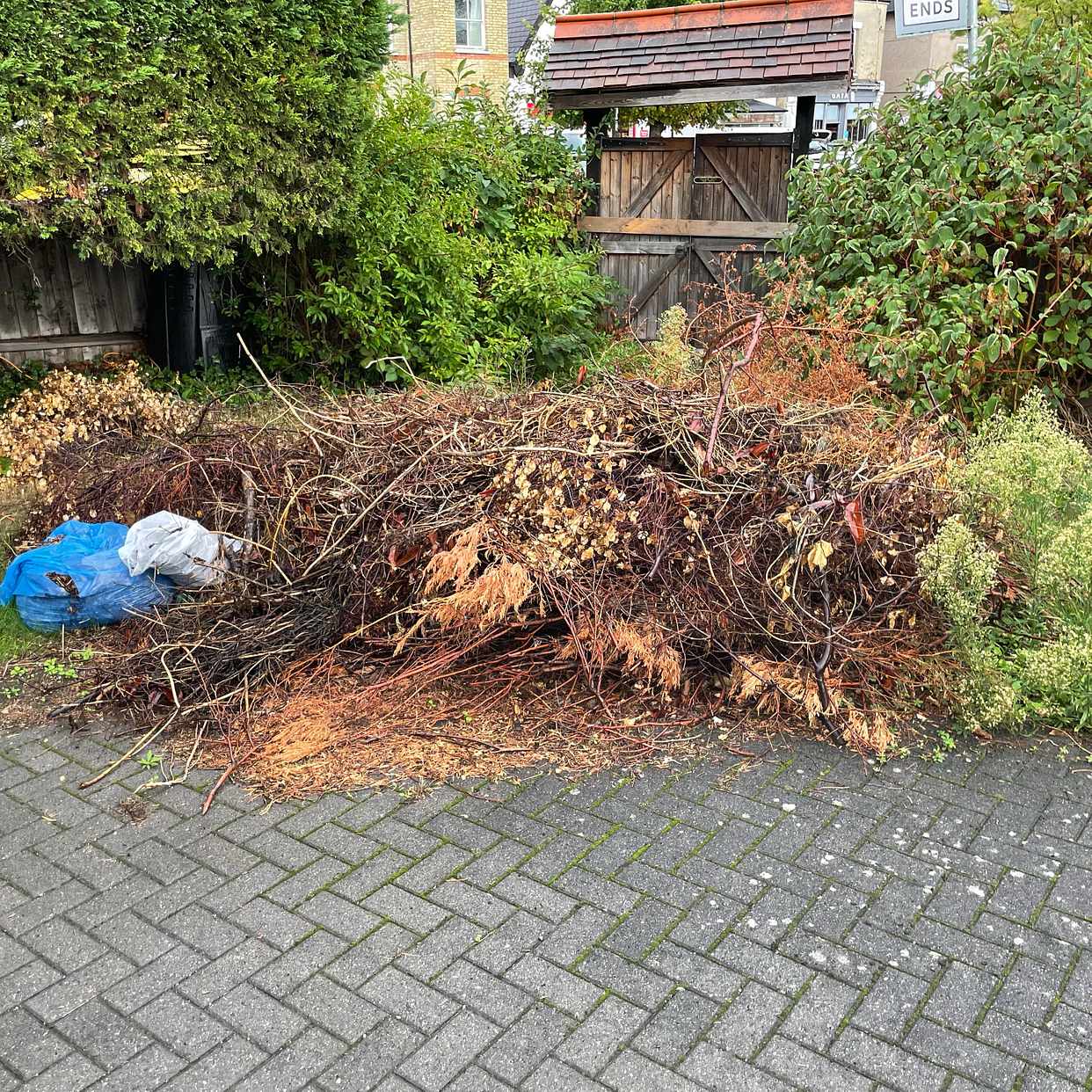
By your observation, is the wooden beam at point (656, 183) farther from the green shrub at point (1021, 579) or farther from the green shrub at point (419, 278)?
the green shrub at point (1021, 579)

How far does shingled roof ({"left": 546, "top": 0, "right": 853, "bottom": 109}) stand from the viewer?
945 centimetres

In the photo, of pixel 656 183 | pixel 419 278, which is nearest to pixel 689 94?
pixel 656 183

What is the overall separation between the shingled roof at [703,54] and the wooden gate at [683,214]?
19.9 inches

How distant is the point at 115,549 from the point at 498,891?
304cm

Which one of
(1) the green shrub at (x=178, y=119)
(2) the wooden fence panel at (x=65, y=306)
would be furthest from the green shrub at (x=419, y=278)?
(2) the wooden fence panel at (x=65, y=306)

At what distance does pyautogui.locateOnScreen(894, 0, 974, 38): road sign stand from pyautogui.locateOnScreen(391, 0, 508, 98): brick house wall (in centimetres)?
2140

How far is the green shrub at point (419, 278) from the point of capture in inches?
308

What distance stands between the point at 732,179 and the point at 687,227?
65cm

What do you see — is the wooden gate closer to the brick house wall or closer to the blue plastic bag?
the blue plastic bag

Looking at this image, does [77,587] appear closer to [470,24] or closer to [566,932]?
[566,932]

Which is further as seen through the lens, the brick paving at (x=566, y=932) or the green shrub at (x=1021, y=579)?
the green shrub at (x=1021, y=579)

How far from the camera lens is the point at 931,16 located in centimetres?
803

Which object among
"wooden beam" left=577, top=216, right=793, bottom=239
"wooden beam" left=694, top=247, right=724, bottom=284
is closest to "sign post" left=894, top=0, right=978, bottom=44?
"wooden beam" left=577, top=216, right=793, bottom=239

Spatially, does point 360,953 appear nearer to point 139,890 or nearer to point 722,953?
point 139,890
